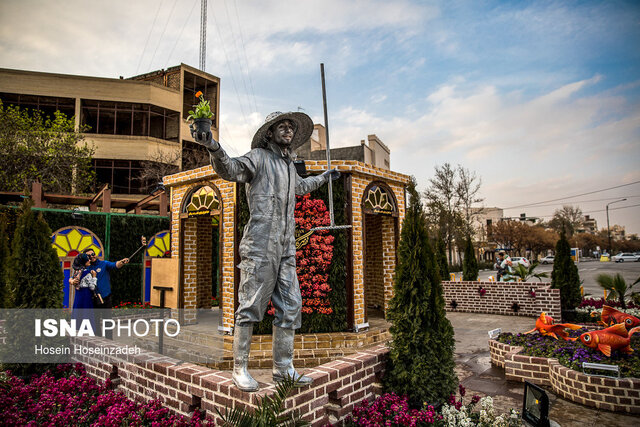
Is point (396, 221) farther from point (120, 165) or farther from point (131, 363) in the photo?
A: point (120, 165)

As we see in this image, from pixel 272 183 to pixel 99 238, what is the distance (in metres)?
8.99

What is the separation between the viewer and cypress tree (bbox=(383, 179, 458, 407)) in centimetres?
409

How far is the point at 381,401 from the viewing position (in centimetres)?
390

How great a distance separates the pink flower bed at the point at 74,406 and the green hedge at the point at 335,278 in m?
2.66

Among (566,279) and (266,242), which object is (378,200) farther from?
(566,279)

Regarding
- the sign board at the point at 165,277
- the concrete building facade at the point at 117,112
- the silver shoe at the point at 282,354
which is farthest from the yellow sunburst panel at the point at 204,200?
the concrete building facade at the point at 117,112

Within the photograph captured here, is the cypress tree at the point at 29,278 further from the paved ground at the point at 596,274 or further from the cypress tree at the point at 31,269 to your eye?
the paved ground at the point at 596,274

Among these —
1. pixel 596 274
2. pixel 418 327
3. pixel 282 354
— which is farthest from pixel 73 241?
pixel 596 274

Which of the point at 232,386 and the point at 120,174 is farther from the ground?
the point at 120,174

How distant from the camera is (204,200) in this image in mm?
8141

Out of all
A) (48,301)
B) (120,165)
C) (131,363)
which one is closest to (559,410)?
(131,363)

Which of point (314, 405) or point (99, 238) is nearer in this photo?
point (314, 405)

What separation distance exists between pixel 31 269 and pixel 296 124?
5.13 m

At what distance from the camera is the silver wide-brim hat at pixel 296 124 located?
11.8ft
